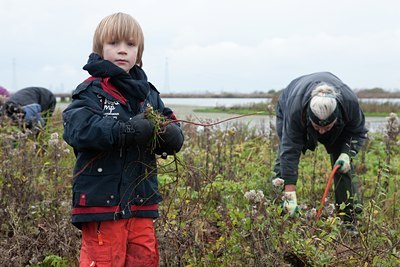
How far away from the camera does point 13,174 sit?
388cm

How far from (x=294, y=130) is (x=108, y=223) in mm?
1964

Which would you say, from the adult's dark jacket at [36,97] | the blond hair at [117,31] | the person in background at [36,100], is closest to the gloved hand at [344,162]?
the blond hair at [117,31]

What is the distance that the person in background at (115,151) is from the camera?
7.86 ft

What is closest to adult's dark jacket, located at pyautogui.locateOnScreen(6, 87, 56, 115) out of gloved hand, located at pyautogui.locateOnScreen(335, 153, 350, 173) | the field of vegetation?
the field of vegetation

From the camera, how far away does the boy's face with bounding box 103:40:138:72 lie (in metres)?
2.51

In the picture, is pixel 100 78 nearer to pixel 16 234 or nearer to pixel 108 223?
pixel 108 223

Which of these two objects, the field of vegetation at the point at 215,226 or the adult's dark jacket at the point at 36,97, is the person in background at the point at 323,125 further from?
the adult's dark jacket at the point at 36,97

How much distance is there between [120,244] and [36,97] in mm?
A: 5873

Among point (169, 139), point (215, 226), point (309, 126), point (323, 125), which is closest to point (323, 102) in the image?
point (323, 125)

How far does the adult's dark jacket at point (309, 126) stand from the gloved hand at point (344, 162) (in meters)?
0.05

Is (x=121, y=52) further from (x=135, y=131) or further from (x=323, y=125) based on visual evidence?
(x=323, y=125)

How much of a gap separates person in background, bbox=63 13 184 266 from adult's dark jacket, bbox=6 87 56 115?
5249mm

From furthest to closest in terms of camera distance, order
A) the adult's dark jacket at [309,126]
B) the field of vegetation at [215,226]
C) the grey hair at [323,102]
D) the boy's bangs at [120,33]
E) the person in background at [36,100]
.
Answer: the person in background at [36,100] → the adult's dark jacket at [309,126] → the grey hair at [323,102] → the field of vegetation at [215,226] → the boy's bangs at [120,33]

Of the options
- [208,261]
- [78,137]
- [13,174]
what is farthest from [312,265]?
[13,174]
